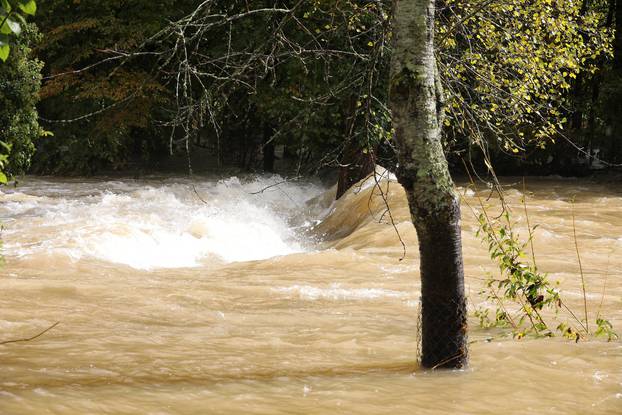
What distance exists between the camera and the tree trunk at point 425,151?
480cm

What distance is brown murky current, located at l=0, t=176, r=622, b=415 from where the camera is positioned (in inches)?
181

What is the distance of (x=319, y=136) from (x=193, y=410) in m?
15.9

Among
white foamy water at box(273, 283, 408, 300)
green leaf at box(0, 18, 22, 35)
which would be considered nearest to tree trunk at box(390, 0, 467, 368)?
green leaf at box(0, 18, 22, 35)

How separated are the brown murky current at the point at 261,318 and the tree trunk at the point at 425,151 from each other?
20.0 inches

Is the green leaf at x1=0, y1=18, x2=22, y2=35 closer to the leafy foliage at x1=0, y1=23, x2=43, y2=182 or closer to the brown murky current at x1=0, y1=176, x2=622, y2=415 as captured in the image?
the brown murky current at x1=0, y1=176, x2=622, y2=415

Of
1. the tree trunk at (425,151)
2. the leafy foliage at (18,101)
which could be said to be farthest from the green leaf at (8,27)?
the leafy foliage at (18,101)

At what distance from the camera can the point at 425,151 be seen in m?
4.79

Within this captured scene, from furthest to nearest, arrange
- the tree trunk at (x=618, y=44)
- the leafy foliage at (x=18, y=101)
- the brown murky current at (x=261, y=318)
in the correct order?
1. the tree trunk at (x=618, y=44)
2. the leafy foliage at (x=18, y=101)
3. the brown murky current at (x=261, y=318)

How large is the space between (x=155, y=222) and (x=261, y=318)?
6692 mm

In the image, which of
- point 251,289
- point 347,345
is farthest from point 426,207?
point 251,289

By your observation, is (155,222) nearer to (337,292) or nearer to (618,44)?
(337,292)

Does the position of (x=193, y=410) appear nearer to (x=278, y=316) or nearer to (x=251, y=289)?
(x=278, y=316)

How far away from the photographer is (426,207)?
4816mm

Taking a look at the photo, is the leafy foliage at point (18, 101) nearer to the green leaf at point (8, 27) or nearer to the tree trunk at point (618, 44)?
the green leaf at point (8, 27)
